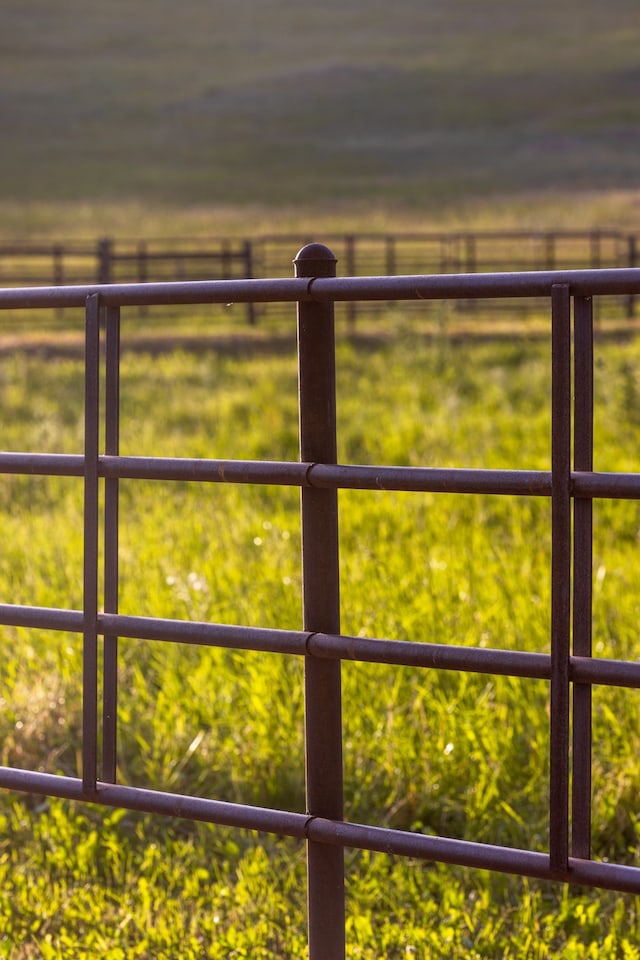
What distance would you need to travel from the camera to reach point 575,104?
10744 centimetres

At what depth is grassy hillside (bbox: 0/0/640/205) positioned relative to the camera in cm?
8256

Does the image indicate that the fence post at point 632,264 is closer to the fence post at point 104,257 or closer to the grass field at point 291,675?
the grass field at point 291,675

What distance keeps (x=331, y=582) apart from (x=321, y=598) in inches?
1.5

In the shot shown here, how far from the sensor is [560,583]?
216 cm

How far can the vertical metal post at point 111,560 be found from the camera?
256 cm

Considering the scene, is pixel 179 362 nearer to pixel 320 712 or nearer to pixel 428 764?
pixel 428 764

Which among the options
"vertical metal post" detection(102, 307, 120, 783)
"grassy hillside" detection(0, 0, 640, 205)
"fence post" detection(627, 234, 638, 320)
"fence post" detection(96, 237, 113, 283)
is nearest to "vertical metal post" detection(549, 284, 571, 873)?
"vertical metal post" detection(102, 307, 120, 783)

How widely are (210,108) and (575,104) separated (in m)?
32.3

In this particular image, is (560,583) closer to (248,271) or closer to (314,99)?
(248,271)

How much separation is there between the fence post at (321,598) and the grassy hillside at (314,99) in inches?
2670

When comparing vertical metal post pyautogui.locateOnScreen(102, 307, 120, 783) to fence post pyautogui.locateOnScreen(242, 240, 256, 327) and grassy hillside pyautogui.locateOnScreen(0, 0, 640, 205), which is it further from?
grassy hillside pyautogui.locateOnScreen(0, 0, 640, 205)

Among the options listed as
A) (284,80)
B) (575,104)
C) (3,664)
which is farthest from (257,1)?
(3,664)

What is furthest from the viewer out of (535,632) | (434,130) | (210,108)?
(210,108)

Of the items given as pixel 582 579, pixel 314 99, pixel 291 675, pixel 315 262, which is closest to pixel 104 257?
pixel 291 675
